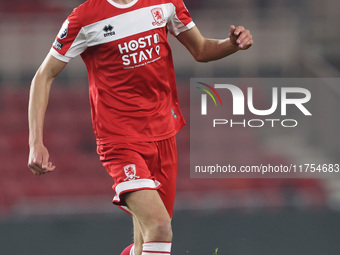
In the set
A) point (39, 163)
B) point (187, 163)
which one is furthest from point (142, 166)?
point (187, 163)

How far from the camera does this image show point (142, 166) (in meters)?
3.01

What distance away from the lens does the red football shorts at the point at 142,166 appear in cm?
298

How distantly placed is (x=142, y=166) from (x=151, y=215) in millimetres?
244

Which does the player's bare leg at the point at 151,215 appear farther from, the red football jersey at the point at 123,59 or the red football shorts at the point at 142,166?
the red football jersey at the point at 123,59

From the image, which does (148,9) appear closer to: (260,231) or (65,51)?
(65,51)

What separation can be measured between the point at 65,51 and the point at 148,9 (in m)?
0.44

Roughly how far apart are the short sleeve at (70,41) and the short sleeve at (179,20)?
471mm

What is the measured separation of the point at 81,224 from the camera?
456 centimetres

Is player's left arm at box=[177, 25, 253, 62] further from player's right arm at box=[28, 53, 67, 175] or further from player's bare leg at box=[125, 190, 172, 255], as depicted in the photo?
player's bare leg at box=[125, 190, 172, 255]

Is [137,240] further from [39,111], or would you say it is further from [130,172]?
[39,111]

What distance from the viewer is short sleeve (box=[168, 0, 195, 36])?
3.22m

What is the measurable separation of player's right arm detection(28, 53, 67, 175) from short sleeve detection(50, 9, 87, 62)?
42mm

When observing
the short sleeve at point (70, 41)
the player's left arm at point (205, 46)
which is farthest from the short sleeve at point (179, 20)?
the short sleeve at point (70, 41)

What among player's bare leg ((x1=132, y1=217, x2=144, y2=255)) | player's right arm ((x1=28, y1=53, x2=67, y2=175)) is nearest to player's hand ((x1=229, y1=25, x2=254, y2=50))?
player's right arm ((x1=28, y1=53, x2=67, y2=175))
